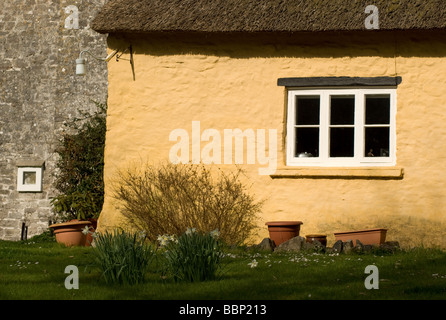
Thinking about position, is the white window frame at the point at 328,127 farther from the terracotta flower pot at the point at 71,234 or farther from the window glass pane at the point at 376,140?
the terracotta flower pot at the point at 71,234

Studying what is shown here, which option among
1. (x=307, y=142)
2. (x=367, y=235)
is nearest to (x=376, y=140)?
(x=307, y=142)

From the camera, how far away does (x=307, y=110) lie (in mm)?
10445

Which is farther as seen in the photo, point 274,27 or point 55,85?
point 55,85

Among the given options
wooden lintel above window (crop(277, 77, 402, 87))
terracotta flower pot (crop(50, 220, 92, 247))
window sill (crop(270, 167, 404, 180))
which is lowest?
terracotta flower pot (crop(50, 220, 92, 247))

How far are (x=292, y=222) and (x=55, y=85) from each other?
298 inches

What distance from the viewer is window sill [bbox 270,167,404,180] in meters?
9.88

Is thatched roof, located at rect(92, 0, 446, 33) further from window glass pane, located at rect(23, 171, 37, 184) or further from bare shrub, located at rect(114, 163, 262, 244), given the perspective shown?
window glass pane, located at rect(23, 171, 37, 184)

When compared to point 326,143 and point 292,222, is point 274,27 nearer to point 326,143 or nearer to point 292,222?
point 326,143

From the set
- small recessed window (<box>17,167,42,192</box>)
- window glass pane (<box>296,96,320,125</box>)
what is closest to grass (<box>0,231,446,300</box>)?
window glass pane (<box>296,96,320,125</box>)

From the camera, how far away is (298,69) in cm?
1027

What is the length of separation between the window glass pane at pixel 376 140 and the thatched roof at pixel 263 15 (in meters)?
1.43
